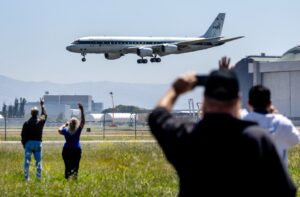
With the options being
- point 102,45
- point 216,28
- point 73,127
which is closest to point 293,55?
point 216,28

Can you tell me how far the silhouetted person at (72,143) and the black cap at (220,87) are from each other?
12438 millimetres

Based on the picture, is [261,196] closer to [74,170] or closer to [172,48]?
[74,170]

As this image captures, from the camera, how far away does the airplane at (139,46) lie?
97.9m

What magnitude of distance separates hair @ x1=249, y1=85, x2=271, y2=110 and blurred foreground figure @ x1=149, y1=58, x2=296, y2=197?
2.45 m

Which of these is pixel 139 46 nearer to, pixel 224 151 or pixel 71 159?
pixel 71 159

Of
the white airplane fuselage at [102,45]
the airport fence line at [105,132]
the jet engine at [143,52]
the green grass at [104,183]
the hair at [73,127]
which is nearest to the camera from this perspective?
the green grass at [104,183]

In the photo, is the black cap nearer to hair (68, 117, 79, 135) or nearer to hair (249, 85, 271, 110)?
hair (249, 85, 271, 110)

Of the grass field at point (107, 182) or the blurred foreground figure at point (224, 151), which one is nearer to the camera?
the blurred foreground figure at point (224, 151)

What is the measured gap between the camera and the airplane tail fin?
12712 cm

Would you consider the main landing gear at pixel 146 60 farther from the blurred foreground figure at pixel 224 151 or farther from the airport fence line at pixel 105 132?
the blurred foreground figure at pixel 224 151

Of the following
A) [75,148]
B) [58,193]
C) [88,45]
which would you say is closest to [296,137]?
[58,193]

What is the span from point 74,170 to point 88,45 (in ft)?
258

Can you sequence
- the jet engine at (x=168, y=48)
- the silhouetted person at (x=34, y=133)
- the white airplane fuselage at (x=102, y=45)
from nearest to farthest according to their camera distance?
the silhouetted person at (x=34, y=133) → the white airplane fuselage at (x=102, y=45) → the jet engine at (x=168, y=48)

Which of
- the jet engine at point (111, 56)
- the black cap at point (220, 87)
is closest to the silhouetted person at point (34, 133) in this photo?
the black cap at point (220, 87)
